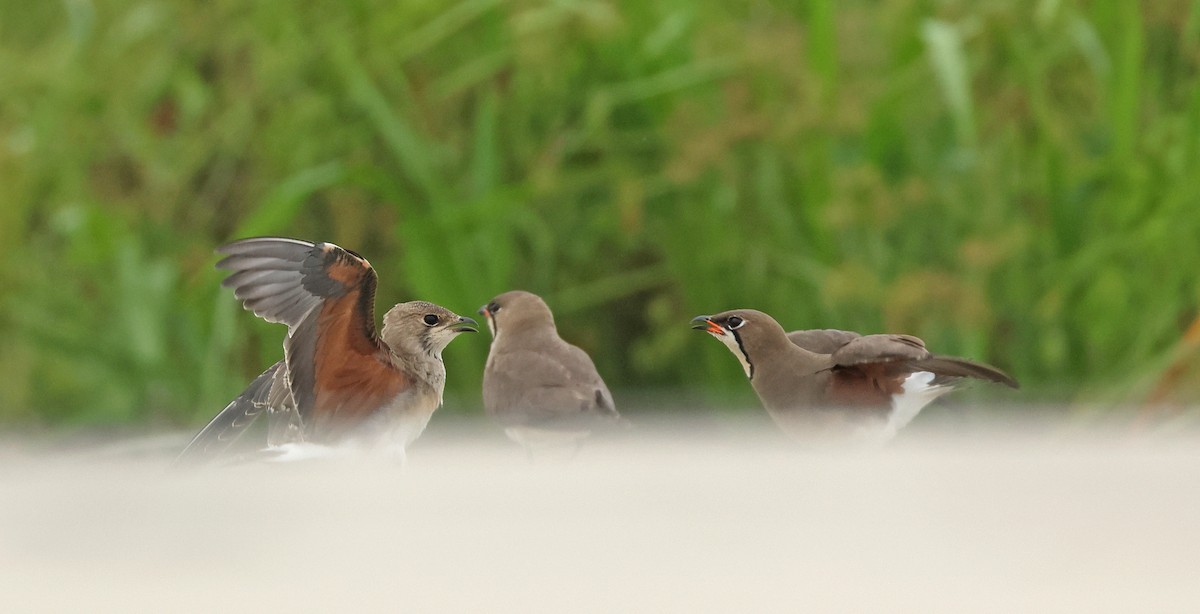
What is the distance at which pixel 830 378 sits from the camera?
38 cm

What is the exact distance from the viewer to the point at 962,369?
0.32 metres

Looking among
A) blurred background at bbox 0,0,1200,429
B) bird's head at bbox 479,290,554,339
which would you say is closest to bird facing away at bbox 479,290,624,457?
bird's head at bbox 479,290,554,339

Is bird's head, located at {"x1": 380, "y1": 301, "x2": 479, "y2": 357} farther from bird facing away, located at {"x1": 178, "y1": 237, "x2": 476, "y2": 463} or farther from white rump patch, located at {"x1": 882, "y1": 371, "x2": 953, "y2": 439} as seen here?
white rump patch, located at {"x1": 882, "y1": 371, "x2": 953, "y2": 439}

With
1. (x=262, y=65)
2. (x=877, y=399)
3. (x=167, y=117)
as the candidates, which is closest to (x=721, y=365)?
(x=877, y=399)

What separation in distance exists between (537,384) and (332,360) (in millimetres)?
58

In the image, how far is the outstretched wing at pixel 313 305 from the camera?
32cm

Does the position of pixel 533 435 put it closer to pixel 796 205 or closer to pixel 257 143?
pixel 796 205

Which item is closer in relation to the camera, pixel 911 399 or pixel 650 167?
pixel 911 399

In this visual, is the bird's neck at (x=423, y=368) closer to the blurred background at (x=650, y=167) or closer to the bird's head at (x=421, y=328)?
the bird's head at (x=421, y=328)

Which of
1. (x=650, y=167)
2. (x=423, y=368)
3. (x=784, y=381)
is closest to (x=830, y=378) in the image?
(x=784, y=381)

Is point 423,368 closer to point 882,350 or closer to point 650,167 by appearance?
point 882,350

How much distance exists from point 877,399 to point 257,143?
1.19m

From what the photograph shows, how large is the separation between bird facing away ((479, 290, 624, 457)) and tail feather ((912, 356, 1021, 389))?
0.28ft

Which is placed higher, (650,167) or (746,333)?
(650,167)
